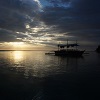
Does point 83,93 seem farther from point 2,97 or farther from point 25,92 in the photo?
point 2,97

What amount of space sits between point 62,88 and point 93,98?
5.99m

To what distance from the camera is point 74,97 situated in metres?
20.2

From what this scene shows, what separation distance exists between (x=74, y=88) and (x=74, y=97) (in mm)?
4309

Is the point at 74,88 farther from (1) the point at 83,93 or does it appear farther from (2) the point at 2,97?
(2) the point at 2,97

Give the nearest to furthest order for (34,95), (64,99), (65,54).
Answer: (64,99)
(34,95)
(65,54)

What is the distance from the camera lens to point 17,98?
19625 mm

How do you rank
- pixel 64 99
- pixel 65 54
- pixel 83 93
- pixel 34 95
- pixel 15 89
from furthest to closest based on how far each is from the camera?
1. pixel 65 54
2. pixel 15 89
3. pixel 83 93
4. pixel 34 95
5. pixel 64 99

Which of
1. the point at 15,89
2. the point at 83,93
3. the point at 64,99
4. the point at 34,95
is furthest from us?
the point at 15,89

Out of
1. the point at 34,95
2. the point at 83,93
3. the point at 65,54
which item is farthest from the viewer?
the point at 65,54

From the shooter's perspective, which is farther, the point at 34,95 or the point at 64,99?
the point at 34,95

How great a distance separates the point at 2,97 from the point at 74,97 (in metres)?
9.71

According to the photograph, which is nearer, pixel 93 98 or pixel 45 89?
pixel 93 98

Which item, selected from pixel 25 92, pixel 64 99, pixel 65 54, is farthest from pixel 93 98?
pixel 65 54

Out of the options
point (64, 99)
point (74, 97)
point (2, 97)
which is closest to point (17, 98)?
point (2, 97)
